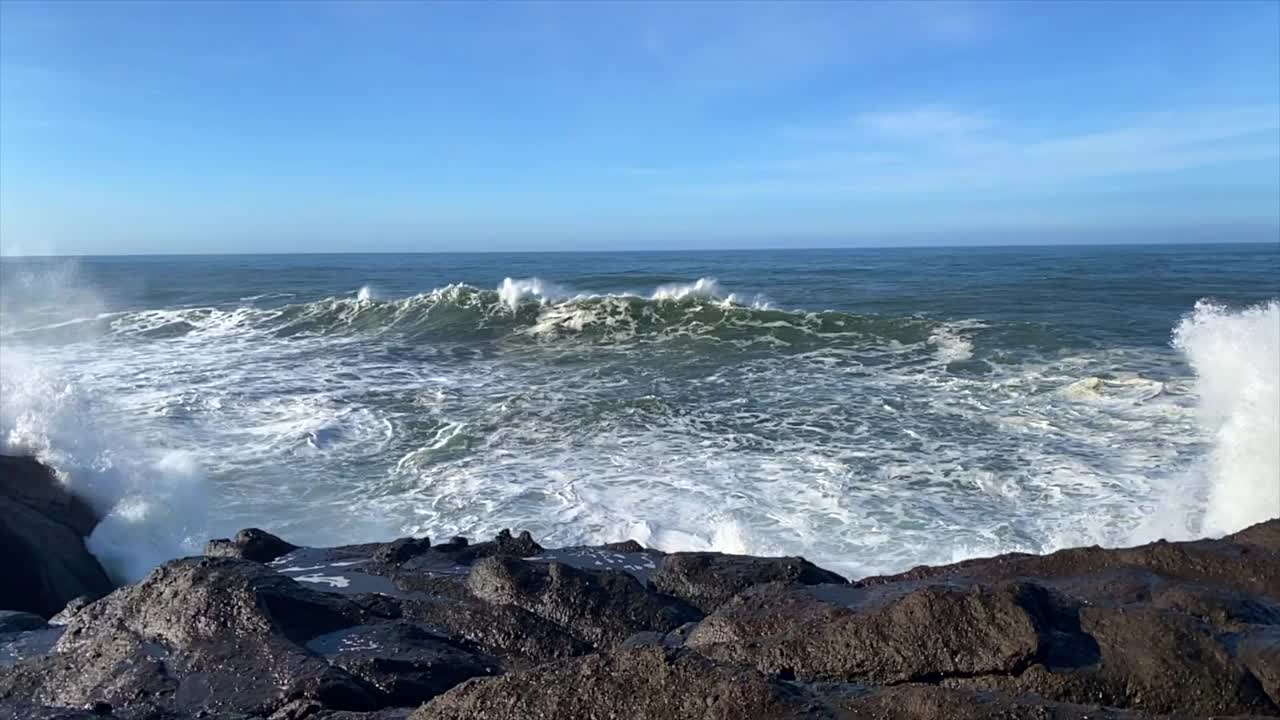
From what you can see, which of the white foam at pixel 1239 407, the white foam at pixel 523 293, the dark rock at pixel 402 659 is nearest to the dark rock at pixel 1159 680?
the dark rock at pixel 402 659

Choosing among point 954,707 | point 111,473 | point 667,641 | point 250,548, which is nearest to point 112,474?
point 111,473

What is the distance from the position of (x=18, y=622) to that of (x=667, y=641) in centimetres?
303

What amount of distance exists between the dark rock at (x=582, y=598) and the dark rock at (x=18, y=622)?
1.99 meters

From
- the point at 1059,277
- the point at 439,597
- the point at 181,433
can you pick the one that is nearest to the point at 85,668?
the point at 439,597

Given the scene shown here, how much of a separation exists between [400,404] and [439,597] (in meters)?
8.63

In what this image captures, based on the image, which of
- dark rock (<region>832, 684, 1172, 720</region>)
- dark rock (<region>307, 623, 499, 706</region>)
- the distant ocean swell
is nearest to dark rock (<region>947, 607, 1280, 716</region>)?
dark rock (<region>832, 684, 1172, 720</region>)

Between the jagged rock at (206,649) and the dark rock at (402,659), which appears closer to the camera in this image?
the jagged rock at (206,649)

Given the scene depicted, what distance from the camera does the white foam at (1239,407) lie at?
723 cm

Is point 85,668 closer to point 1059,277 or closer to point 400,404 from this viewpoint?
point 400,404

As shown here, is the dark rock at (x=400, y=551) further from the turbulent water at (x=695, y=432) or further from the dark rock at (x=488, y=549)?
the turbulent water at (x=695, y=432)

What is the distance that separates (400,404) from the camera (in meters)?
12.3

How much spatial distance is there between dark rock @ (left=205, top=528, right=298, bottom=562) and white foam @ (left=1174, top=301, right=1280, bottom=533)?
694 cm

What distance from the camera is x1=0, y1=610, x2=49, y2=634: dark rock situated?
12.8 ft

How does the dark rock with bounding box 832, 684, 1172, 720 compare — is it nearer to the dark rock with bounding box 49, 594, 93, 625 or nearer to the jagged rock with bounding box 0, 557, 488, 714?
the jagged rock with bounding box 0, 557, 488, 714
